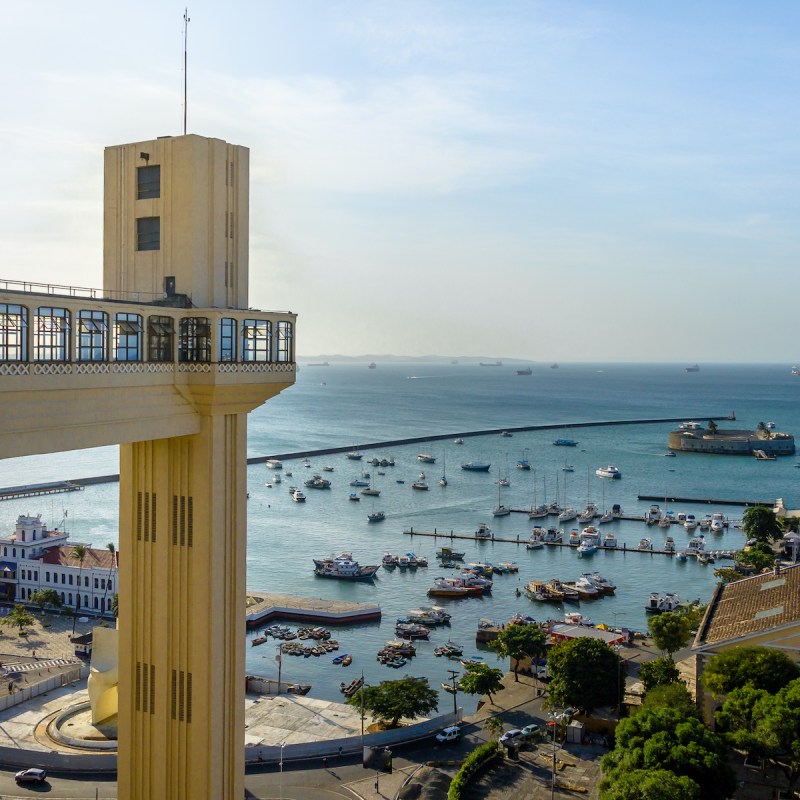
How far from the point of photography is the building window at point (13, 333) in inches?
A: 431

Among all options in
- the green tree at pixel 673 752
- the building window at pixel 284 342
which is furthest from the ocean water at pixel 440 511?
the building window at pixel 284 342

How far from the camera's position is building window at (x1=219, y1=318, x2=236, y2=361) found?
46.7ft

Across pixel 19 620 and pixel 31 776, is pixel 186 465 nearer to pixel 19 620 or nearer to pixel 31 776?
pixel 31 776

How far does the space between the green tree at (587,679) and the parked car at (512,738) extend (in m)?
2.09

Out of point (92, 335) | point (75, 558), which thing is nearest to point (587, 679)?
point (92, 335)

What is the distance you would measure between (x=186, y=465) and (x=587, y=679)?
791 inches

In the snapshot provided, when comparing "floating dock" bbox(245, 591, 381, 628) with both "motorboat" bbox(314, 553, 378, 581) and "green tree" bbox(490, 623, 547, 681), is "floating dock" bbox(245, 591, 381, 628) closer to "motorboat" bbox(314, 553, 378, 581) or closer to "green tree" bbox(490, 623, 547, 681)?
"motorboat" bbox(314, 553, 378, 581)

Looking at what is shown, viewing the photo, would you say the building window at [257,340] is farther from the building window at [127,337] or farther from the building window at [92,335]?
the building window at [92,335]

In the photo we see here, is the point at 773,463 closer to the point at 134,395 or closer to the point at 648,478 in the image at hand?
the point at 648,478

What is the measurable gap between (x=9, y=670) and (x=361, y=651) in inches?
614

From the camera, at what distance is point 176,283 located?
48.3 feet

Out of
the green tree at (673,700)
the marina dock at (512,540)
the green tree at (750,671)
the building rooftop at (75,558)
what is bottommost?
the marina dock at (512,540)

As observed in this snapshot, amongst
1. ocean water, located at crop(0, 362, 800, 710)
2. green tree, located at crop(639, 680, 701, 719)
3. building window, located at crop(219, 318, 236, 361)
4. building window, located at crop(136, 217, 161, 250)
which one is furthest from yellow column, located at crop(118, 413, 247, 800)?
ocean water, located at crop(0, 362, 800, 710)

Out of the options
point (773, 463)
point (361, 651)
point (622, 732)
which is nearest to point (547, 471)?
point (773, 463)
